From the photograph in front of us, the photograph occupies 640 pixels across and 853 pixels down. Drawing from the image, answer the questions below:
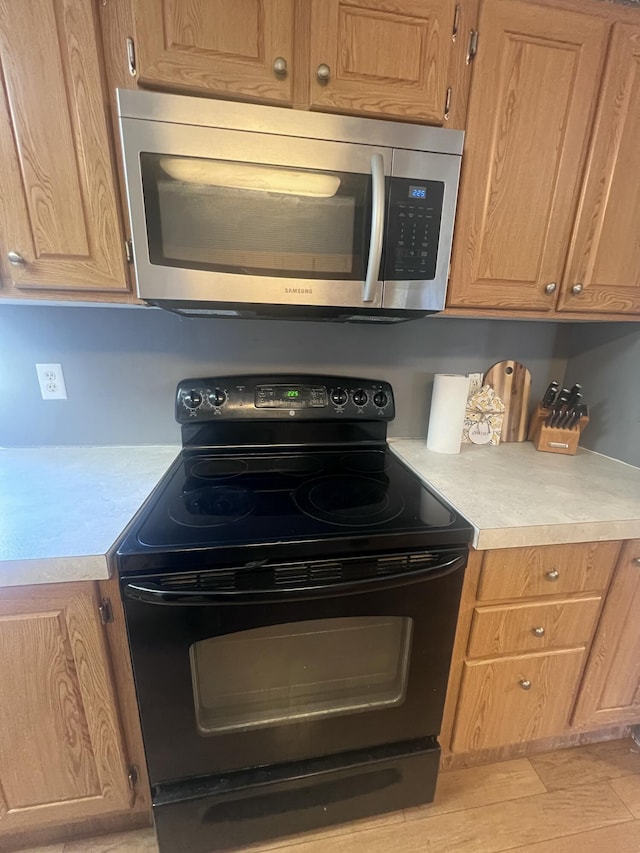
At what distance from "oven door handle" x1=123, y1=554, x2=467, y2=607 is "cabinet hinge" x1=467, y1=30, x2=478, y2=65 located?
125 centimetres

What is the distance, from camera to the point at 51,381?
128 centimetres

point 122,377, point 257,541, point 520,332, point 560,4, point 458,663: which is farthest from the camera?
point 520,332

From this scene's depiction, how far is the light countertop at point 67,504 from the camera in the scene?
0.77 meters

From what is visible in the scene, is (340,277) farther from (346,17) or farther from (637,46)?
(637,46)


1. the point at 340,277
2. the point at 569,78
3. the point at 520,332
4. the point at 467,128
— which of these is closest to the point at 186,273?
the point at 340,277

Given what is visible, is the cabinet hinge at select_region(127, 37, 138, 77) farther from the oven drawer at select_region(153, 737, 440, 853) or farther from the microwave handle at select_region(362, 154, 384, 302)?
the oven drawer at select_region(153, 737, 440, 853)

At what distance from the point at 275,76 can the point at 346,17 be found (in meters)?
0.21

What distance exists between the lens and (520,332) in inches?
59.6

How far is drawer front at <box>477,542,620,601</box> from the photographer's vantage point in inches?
39.0

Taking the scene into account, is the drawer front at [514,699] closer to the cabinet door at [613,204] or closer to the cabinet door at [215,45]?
the cabinet door at [613,204]

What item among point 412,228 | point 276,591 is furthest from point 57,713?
point 412,228

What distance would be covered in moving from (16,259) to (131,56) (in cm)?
52

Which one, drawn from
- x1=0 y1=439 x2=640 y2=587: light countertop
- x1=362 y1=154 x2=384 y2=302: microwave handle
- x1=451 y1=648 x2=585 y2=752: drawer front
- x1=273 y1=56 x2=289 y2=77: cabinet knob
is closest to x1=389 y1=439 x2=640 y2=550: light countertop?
x1=0 y1=439 x2=640 y2=587: light countertop

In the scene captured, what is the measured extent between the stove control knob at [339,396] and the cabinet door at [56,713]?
89cm
